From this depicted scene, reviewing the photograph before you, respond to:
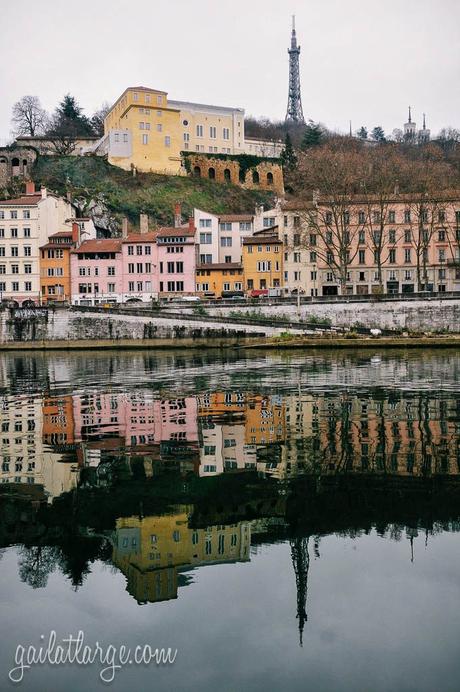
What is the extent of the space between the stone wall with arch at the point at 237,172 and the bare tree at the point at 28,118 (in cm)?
3128

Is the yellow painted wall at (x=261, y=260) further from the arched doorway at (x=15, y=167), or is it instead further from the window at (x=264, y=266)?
the arched doorway at (x=15, y=167)

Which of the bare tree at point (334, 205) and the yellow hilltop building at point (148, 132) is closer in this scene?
the bare tree at point (334, 205)

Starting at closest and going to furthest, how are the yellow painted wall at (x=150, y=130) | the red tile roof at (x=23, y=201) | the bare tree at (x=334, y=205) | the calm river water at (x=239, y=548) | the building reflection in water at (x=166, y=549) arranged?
1. the calm river water at (x=239, y=548)
2. the building reflection in water at (x=166, y=549)
3. the bare tree at (x=334, y=205)
4. the red tile roof at (x=23, y=201)
5. the yellow painted wall at (x=150, y=130)

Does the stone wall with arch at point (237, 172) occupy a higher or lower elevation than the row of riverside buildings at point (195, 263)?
higher

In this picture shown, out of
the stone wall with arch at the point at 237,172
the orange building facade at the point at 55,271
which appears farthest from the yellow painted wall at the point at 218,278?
the stone wall with arch at the point at 237,172

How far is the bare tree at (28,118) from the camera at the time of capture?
403 ft

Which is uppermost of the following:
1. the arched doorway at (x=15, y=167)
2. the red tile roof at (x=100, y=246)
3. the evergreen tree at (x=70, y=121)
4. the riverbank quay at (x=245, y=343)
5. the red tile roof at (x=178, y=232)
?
the evergreen tree at (x=70, y=121)

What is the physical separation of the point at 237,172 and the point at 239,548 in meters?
109

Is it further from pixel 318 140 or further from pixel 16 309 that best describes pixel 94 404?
pixel 318 140

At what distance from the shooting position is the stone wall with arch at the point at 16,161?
10119 cm

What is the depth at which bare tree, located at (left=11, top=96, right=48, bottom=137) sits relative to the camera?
403 ft

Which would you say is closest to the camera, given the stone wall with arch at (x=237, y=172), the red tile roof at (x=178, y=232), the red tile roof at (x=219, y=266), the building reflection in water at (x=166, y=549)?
the building reflection in water at (x=166, y=549)

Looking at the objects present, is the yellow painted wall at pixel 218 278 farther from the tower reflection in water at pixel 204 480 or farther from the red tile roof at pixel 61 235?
the tower reflection in water at pixel 204 480

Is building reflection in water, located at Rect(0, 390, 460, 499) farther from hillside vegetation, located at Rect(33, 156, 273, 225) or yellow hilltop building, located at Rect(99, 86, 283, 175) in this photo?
yellow hilltop building, located at Rect(99, 86, 283, 175)
